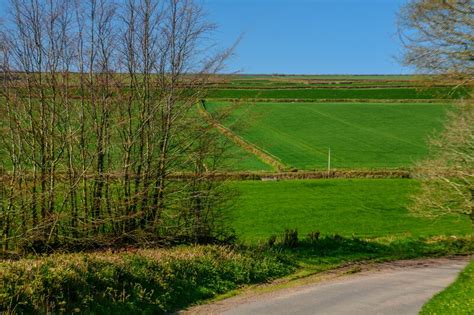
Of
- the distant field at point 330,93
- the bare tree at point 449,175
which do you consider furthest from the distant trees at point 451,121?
the distant field at point 330,93

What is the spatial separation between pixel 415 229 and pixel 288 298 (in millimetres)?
18198

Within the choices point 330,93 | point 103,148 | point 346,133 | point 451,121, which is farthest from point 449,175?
point 330,93

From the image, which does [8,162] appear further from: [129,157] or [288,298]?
[288,298]

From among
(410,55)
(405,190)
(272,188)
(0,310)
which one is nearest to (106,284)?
(0,310)

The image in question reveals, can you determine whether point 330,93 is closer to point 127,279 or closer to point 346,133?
point 346,133

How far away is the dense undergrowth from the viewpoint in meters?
12.8

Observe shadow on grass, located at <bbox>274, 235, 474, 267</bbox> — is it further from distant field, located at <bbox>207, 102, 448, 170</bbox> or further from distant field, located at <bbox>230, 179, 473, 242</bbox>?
distant field, located at <bbox>207, 102, 448, 170</bbox>

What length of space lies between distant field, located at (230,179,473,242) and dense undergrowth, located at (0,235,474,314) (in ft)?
20.2

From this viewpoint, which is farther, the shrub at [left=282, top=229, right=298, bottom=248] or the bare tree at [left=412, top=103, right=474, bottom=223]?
the bare tree at [left=412, top=103, right=474, bottom=223]

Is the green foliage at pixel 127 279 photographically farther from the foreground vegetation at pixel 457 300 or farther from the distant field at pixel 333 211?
the distant field at pixel 333 211

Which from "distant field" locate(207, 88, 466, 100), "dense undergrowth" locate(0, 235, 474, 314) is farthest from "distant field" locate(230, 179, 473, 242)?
"distant field" locate(207, 88, 466, 100)

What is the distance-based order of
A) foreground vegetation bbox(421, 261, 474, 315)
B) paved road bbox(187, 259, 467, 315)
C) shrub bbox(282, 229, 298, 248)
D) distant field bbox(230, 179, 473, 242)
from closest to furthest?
foreground vegetation bbox(421, 261, 474, 315), paved road bbox(187, 259, 467, 315), shrub bbox(282, 229, 298, 248), distant field bbox(230, 179, 473, 242)

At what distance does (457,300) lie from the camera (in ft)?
37.6

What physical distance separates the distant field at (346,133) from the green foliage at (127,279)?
23093mm
